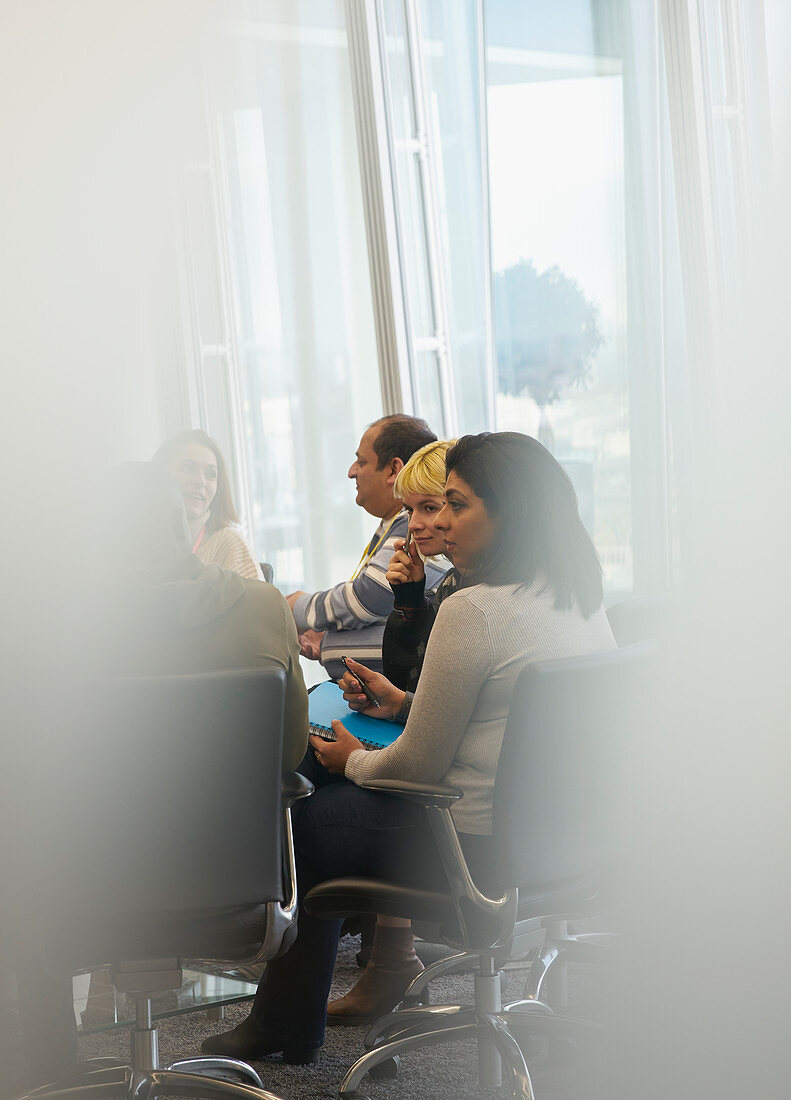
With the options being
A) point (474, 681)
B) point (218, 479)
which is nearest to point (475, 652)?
point (474, 681)

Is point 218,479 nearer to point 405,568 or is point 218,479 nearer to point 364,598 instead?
point 364,598

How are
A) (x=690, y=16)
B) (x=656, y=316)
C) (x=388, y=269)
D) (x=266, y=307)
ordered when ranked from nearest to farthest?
(x=690, y=16), (x=656, y=316), (x=388, y=269), (x=266, y=307)

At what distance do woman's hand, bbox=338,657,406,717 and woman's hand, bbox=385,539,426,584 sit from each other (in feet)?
0.70

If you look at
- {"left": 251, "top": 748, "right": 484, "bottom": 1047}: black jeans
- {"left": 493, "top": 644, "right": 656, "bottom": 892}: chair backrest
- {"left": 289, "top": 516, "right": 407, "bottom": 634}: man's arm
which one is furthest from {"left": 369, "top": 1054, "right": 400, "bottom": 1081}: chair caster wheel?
{"left": 289, "top": 516, "right": 407, "bottom": 634}: man's arm

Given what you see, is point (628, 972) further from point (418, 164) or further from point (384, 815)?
point (418, 164)

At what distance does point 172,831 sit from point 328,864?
0.34 metres

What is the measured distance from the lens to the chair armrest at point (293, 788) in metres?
1.54

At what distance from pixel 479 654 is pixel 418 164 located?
Answer: 2.73 metres

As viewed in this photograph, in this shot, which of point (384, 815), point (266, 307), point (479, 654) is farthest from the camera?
point (266, 307)

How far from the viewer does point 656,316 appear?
295cm

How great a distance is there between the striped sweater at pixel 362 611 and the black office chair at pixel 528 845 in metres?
0.80

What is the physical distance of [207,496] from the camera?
9.29 feet

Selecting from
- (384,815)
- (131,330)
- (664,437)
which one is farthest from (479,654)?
(664,437)

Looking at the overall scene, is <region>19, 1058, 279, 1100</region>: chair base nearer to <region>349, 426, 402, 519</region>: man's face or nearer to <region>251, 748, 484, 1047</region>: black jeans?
<region>251, 748, 484, 1047</region>: black jeans
